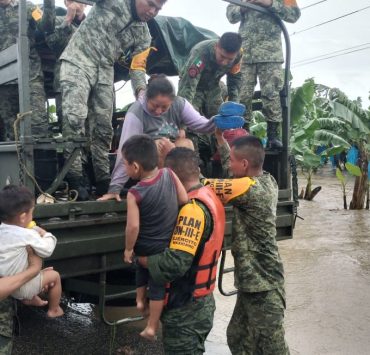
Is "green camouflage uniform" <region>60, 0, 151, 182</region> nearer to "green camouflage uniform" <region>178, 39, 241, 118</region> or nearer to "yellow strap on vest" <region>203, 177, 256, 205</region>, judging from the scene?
"green camouflage uniform" <region>178, 39, 241, 118</region>

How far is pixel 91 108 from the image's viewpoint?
3.28 m

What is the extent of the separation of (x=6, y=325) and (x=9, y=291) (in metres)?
0.23

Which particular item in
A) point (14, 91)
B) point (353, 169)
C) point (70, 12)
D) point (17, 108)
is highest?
point (70, 12)

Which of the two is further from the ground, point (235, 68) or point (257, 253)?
point (235, 68)

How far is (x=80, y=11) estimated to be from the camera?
154 inches

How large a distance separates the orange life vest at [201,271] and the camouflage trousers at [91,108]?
1114 millimetres

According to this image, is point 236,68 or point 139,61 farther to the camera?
point 236,68

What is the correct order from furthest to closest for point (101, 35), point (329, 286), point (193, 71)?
point (329, 286) → point (193, 71) → point (101, 35)

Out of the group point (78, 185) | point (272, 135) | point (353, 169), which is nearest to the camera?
point (78, 185)

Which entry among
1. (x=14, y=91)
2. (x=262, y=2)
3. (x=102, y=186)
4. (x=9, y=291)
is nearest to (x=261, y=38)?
(x=262, y=2)

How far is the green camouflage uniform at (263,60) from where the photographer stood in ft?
13.5

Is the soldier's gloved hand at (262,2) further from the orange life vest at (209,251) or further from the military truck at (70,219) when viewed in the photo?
the orange life vest at (209,251)

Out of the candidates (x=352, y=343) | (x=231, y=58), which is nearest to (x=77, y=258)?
(x=231, y=58)

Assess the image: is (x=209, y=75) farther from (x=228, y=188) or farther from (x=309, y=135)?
(x=309, y=135)
